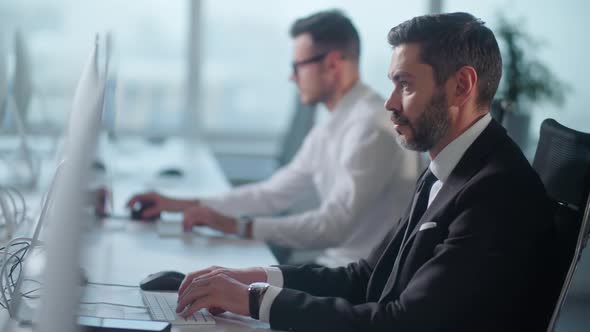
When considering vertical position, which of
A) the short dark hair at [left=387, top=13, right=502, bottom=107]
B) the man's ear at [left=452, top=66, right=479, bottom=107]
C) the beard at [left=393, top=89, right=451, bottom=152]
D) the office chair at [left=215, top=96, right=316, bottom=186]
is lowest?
the office chair at [left=215, top=96, right=316, bottom=186]

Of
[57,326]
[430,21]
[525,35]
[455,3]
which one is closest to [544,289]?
[430,21]

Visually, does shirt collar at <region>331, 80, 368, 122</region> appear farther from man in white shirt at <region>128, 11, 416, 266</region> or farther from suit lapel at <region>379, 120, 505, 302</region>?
suit lapel at <region>379, 120, 505, 302</region>

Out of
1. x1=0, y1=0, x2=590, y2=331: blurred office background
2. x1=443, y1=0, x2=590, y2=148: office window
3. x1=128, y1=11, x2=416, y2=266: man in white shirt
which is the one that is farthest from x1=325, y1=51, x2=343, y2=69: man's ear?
x1=0, y1=0, x2=590, y2=331: blurred office background

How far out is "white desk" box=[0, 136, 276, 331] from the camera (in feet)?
Answer: 5.03

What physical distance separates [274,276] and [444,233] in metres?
0.42

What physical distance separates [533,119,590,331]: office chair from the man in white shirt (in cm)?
91

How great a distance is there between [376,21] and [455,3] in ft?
1.52

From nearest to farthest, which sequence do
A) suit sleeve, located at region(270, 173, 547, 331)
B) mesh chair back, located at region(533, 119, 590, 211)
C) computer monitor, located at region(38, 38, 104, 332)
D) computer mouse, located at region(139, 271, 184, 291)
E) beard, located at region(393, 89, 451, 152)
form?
computer monitor, located at region(38, 38, 104, 332) < suit sleeve, located at region(270, 173, 547, 331) < mesh chair back, located at region(533, 119, 590, 211) < beard, located at region(393, 89, 451, 152) < computer mouse, located at region(139, 271, 184, 291)

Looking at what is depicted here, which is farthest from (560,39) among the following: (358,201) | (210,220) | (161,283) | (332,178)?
(161,283)

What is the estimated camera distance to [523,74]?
4.14 meters

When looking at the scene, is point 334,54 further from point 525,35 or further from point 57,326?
point 57,326

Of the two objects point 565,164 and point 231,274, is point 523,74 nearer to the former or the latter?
point 565,164

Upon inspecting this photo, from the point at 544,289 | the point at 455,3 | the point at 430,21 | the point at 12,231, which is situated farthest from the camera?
the point at 455,3

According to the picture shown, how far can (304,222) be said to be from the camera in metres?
2.49
